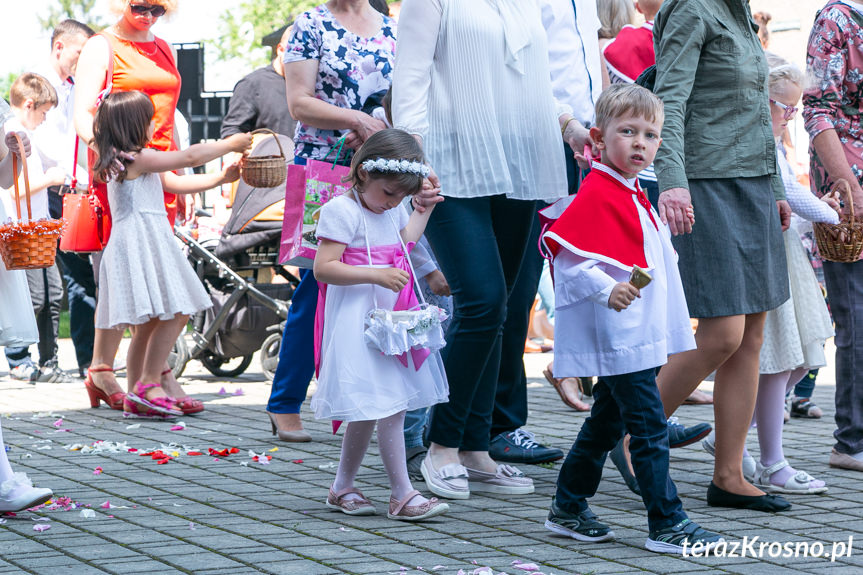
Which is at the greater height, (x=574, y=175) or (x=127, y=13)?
(x=127, y=13)

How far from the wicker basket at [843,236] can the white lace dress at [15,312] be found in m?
3.17

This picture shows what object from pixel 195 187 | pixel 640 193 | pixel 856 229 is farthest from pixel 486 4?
pixel 195 187

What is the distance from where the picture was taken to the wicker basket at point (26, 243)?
468 centimetres

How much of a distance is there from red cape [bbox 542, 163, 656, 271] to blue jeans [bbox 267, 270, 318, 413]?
2228 millimetres

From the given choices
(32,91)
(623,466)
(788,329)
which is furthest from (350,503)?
(32,91)

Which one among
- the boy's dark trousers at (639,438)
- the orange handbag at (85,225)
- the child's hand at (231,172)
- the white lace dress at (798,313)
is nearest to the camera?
the boy's dark trousers at (639,438)

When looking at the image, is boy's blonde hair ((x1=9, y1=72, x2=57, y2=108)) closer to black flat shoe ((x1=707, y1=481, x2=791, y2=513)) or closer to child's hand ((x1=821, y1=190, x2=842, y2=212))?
child's hand ((x1=821, y1=190, x2=842, y2=212))

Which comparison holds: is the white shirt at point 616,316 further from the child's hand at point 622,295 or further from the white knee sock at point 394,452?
the white knee sock at point 394,452

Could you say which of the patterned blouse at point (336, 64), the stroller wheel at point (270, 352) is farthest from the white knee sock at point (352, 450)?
the stroller wheel at point (270, 352)

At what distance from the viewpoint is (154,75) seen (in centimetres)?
745

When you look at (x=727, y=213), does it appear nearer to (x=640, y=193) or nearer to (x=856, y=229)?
(x=640, y=193)

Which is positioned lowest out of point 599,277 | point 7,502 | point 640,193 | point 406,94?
point 7,502

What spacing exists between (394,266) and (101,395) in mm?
3715

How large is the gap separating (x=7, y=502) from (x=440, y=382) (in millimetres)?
1546
